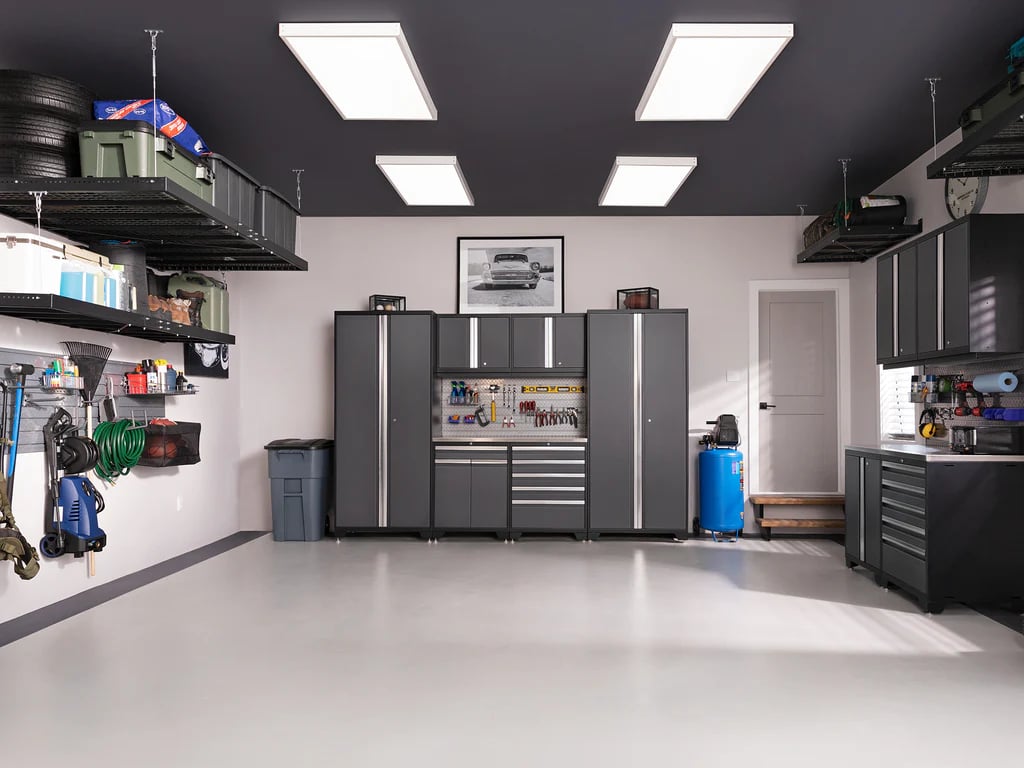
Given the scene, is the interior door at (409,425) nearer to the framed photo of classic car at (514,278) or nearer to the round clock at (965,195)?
the framed photo of classic car at (514,278)

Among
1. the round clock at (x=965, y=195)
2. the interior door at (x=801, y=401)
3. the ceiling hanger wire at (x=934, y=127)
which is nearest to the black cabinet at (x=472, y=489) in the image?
the interior door at (x=801, y=401)

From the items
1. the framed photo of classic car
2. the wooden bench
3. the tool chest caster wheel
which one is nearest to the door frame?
the wooden bench

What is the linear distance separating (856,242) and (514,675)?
4.73 m

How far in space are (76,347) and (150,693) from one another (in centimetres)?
251

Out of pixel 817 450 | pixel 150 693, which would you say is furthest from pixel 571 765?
pixel 817 450

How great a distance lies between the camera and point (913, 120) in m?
4.81

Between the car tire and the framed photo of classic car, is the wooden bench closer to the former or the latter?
the framed photo of classic car

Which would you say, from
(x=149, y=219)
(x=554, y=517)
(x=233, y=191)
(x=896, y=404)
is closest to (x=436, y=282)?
(x=554, y=517)

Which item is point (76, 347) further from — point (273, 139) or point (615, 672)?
point (615, 672)

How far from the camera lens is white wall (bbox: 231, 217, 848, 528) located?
7254mm

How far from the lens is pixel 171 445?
551cm

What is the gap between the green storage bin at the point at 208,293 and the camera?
5.55 meters

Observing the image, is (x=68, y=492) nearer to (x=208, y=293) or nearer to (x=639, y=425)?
(x=208, y=293)

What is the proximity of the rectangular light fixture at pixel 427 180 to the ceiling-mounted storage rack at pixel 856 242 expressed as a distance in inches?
121
